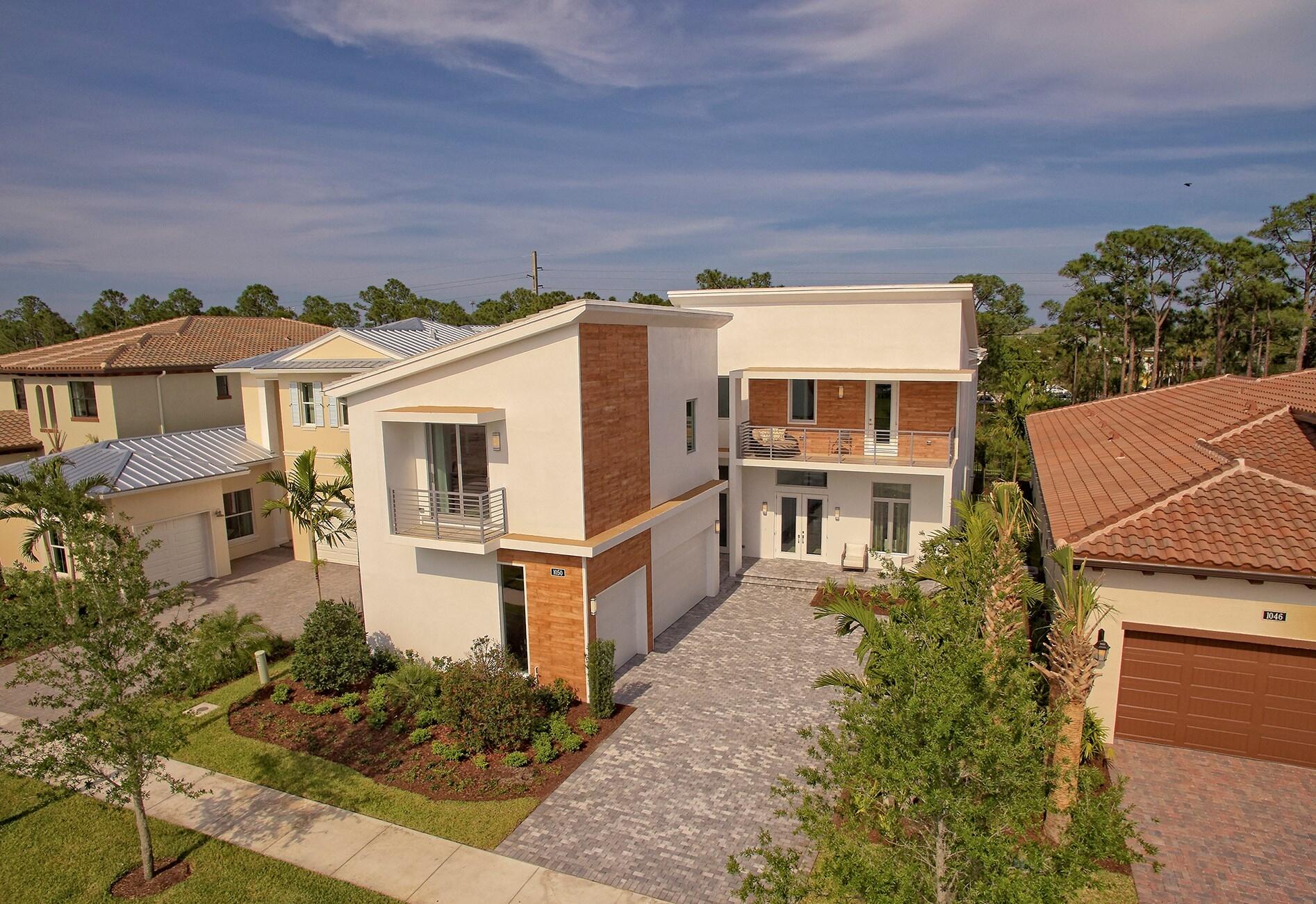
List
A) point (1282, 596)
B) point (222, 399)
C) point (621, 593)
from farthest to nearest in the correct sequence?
1. point (222, 399)
2. point (621, 593)
3. point (1282, 596)

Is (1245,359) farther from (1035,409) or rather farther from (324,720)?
(324,720)

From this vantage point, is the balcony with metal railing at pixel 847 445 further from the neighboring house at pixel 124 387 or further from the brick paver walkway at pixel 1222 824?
the neighboring house at pixel 124 387

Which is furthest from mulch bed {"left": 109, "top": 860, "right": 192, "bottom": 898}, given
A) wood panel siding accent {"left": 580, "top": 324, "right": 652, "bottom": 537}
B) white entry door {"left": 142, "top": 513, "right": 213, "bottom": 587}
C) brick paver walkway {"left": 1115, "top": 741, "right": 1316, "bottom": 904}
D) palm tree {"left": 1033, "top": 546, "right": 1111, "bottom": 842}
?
white entry door {"left": 142, "top": 513, "right": 213, "bottom": 587}

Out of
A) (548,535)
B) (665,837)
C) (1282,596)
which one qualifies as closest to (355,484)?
(548,535)

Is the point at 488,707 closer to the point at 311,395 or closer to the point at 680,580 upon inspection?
the point at 680,580

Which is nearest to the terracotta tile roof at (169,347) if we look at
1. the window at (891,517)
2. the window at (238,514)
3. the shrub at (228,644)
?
the window at (238,514)

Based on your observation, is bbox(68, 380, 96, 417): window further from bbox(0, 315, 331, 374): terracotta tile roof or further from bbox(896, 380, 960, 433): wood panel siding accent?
bbox(896, 380, 960, 433): wood panel siding accent
